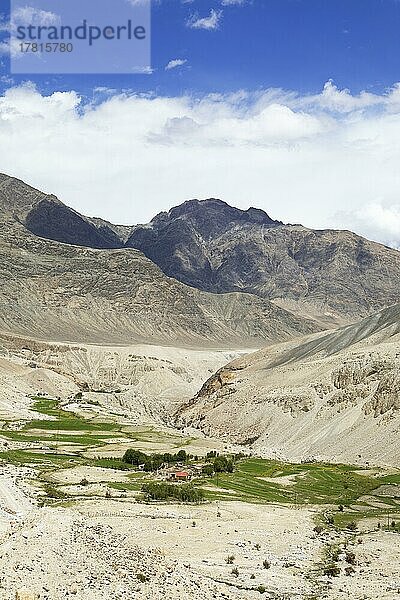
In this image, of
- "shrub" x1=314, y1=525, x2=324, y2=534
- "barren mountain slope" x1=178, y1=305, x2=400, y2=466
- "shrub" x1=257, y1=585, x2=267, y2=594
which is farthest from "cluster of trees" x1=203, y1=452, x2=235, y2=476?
A: "shrub" x1=257, y1=585, x2=267, y2=594

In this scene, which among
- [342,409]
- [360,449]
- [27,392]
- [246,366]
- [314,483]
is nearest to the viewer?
[314,483]

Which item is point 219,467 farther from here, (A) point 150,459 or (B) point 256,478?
(A) point 150,459

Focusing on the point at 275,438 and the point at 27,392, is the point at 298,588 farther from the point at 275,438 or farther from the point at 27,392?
the point at 27,392

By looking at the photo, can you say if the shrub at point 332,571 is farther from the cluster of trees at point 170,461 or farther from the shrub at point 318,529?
the cluster of trees at point 170,461

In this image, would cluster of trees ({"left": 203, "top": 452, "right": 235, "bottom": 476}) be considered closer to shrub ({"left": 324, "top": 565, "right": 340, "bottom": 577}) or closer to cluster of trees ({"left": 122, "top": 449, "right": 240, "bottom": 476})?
cluster of trees ({"left": 122, "top": 449, "right": 240, "bottom": 476})

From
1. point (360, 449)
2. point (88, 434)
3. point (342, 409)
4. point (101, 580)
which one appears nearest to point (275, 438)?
point (342, 409)

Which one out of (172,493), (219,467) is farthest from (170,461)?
(172,493)

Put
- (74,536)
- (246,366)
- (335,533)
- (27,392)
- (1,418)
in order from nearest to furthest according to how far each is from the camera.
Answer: (74,536) < (335,533) < (1,418) < (27,392) < (246,366)
